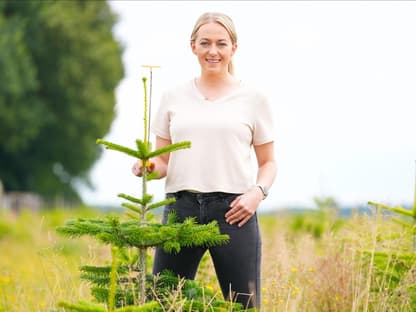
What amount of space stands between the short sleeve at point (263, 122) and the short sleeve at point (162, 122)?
0.48 metres

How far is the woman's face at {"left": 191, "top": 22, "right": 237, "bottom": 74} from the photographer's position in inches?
148

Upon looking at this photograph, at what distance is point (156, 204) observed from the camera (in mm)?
3449

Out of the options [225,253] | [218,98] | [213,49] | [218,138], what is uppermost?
[213,49]

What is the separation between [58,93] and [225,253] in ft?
81.0

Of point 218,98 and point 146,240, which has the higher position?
point 218,98

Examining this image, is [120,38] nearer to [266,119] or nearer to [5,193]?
[5,193]

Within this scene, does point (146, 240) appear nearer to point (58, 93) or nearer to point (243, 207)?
point (243, 207)

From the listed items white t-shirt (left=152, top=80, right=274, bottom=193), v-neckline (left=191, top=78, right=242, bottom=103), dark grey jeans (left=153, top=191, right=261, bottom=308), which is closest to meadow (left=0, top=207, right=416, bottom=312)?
dark grey jeans (left=153, top=191, right=261, bottom=308)

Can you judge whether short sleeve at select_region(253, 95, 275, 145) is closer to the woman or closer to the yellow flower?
the woman

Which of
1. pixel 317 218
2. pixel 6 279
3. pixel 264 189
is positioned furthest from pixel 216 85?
pixel 317 218

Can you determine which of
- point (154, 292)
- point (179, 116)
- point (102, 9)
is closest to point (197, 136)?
point (179, 116)

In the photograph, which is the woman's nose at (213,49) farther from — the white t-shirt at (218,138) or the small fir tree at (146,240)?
the small fir tree at (146,240)

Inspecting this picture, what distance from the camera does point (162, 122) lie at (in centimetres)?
398

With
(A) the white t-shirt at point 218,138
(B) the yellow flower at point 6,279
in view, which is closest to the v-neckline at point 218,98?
(A) the white t-shirt at point 218,138
